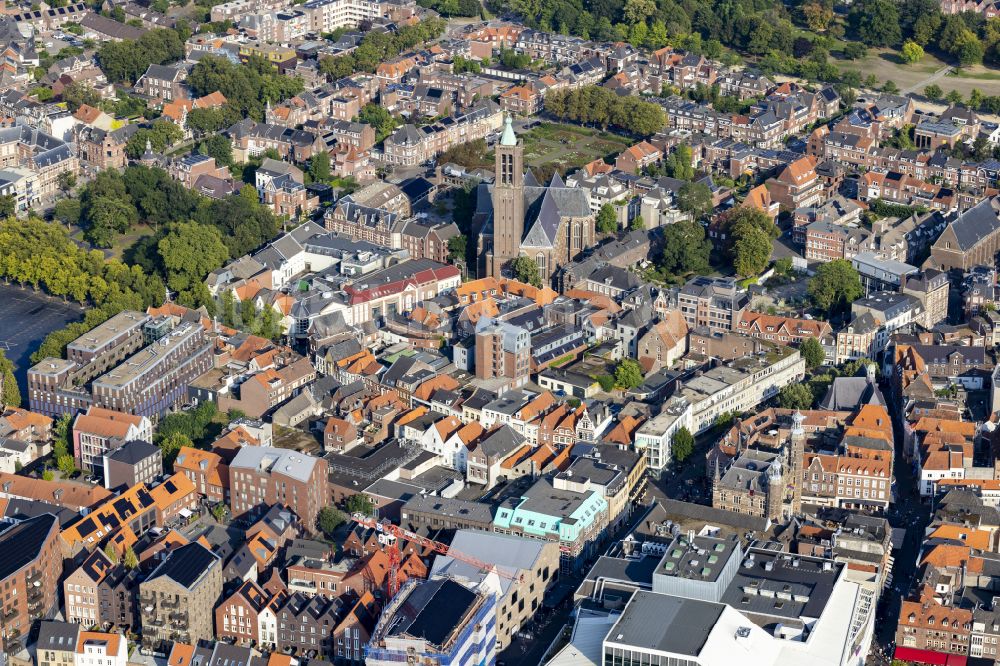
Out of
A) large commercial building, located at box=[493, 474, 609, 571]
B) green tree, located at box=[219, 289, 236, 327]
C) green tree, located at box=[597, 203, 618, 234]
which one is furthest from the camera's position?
green tree, located at box=[597, 203, 618, 234]

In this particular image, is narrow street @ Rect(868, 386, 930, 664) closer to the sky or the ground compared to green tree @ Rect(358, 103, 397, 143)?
closer to the ground

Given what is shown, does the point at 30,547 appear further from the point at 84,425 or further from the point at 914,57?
the point at 914,57

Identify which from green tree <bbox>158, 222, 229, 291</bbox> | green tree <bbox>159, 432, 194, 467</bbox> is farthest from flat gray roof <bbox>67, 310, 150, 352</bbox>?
green tree <bbox>159, 432, 194, 467</bbox>

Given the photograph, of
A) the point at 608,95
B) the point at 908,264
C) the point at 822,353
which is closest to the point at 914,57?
the point at 608,95

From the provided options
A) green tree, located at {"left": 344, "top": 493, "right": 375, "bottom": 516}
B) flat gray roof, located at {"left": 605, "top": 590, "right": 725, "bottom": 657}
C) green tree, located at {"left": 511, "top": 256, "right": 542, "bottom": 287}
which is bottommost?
green tree, located at {"left": 344, "top": 493, "right": 375, "bottom": 516}

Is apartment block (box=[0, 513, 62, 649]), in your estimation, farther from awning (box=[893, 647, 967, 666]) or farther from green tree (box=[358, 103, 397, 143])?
green tree (box=[358, 103, 397, 143])

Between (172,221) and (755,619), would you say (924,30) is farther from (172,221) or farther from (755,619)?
(755,619)

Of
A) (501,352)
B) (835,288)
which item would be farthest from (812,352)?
(501,352)
